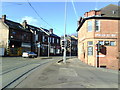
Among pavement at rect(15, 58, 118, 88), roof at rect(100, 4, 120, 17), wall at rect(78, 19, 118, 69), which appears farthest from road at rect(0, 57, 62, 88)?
roof at rect(100, 4, 120, 17)

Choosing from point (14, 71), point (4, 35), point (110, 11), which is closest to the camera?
point (14, 71)

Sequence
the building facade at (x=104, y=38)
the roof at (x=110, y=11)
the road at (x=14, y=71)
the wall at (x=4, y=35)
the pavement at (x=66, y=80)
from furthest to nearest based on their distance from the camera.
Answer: the wall at (x=4, y=35), the roof at (x=110, y=11), the building facade at (x=104, y=38), the road at (x=14, y=71), the pavement at (x=66, y=80)

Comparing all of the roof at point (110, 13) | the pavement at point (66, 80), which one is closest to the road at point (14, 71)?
the pavement at point (66, 80)

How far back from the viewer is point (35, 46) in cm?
5294

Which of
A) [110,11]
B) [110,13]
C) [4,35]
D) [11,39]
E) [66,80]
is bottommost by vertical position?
[66,80]

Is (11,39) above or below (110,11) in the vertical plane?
below

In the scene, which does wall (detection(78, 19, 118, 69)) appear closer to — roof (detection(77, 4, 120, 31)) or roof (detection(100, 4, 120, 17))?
roof (detection(77, 4, 120, 31))

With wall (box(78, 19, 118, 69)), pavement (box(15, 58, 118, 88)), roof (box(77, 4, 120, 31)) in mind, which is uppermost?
roof (box(77, 4, 120, 31))

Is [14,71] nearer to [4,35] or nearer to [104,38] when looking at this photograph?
[104,38]

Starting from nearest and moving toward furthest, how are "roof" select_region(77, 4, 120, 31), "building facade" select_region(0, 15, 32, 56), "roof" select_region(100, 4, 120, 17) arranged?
"roof" select_region(77, 4, 120, 31) → "roof" select_region(100, 4, 120, 17) → "building facade" select_region(0, 15, 32, 56)

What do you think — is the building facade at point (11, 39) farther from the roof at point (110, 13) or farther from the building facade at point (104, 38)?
the building facade at point (104, 38)

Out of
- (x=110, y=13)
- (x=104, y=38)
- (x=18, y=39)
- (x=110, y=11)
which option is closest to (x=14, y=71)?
(x=104, y=38)

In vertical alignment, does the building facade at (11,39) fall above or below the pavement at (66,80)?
above

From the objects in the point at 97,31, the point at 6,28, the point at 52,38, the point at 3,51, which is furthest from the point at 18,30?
the point at 97,31
